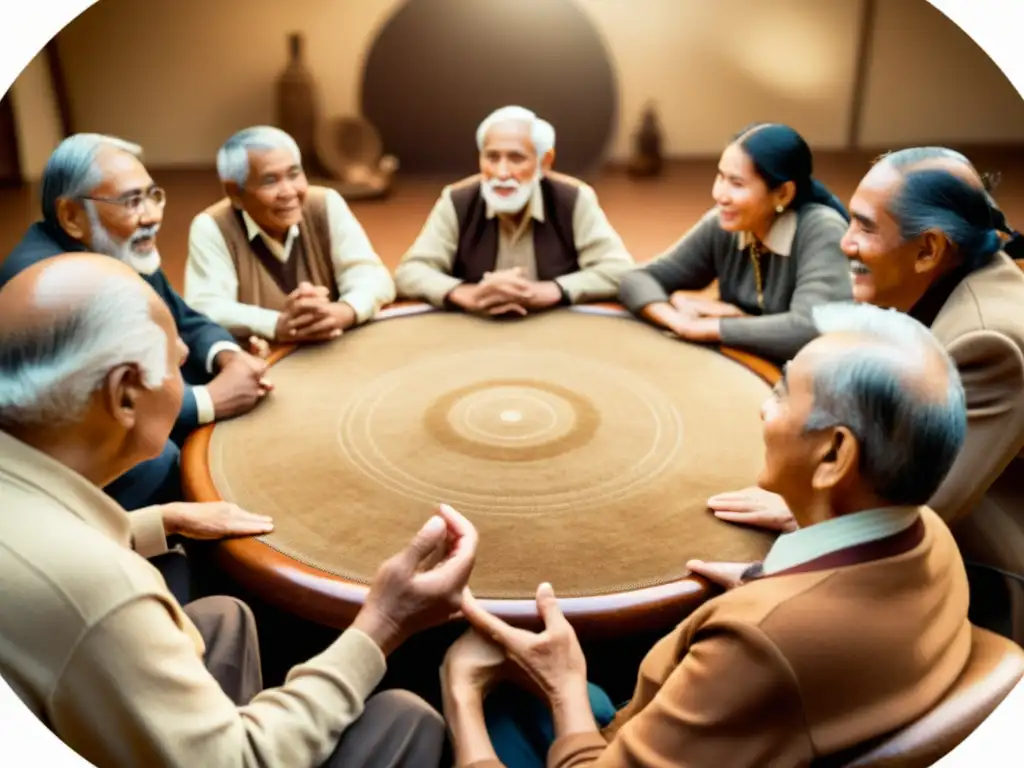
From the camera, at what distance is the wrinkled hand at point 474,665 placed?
3.58 feet

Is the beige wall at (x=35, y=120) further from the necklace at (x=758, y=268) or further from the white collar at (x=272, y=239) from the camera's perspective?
the necklace at (x=758, y=268)

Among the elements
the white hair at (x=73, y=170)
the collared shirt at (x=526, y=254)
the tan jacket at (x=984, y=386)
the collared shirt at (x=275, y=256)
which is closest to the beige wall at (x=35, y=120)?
the white hair at (x=73, y=170)

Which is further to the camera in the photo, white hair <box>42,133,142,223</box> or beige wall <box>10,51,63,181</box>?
beige wall <box>10,51,63,181</box>

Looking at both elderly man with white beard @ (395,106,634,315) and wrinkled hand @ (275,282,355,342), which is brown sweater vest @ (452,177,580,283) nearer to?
elderly man with white beard @ (395,106,634,315)

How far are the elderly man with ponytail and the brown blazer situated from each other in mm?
405

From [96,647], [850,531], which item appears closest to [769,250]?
[850,531]

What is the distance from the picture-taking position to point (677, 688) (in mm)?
862

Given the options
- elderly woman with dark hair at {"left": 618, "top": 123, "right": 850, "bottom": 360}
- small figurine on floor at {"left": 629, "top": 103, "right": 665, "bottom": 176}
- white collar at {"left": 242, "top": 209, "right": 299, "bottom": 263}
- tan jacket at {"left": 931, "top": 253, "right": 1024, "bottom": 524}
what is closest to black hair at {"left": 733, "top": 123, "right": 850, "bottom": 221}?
elderly woman with dark hair at {"left": 618, "top": 123, "right": 850, "bottom": 360}

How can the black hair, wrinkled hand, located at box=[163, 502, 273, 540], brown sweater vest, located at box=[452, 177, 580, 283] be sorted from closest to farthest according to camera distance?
wrinkled hand, located at box=[163, 502, 273, 540]
the black hair
brown sweater vest, located at box=[452, 177, 580, 283]

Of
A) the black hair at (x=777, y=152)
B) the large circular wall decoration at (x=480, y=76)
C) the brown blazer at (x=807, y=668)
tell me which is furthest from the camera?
the large circular wall decoration at (x=480, y=76)

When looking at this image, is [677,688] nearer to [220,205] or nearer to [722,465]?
[722,465]

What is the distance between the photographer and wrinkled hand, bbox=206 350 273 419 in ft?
5.43

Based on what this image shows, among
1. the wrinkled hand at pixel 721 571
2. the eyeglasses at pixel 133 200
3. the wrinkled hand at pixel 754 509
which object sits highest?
the eyeglasses at pixel 133 200

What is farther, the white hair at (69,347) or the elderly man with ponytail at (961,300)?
the elderly man with ponytail at (961,300)
